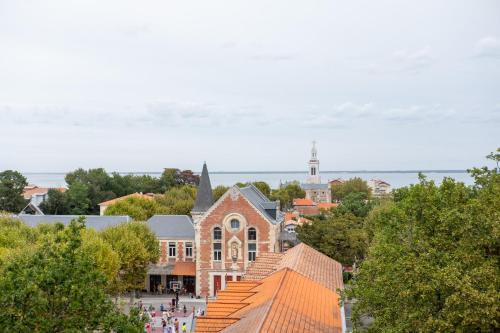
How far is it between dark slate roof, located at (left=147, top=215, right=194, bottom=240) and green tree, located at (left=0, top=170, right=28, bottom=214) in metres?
39.5

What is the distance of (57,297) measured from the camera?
637 inches

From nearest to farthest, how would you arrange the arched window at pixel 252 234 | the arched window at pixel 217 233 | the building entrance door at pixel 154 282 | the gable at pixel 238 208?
the gable at pixel 238 208, the arched window at pixel 252 234, the arched window at pixel 217 233, the building entrance door at pixel 154 282

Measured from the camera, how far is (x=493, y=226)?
16.2 meters

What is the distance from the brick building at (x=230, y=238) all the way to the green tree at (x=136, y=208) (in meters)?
22.5

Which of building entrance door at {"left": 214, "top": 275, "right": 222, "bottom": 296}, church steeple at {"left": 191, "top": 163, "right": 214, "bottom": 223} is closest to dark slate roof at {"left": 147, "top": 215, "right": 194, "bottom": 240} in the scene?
church steeple at {"left": 191, "top": 163, "right": 214, "bottom": 223}

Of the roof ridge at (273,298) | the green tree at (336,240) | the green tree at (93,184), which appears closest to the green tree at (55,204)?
the green tree at (93,184)

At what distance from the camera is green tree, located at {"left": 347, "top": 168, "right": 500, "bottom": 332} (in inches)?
604

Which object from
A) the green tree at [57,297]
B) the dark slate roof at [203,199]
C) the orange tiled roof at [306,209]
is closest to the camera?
the green tree at [57,297]

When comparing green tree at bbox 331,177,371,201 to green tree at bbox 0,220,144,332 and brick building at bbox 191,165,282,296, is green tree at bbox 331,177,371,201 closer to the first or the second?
brick building at bbox 191,165,282,296

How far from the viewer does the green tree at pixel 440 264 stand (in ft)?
50.3

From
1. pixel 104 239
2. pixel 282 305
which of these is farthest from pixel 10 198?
pixel 282 305

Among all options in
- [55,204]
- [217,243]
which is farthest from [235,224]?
[55,204]

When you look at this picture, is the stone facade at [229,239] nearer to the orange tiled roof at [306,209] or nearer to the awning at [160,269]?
the awning at [160,269]

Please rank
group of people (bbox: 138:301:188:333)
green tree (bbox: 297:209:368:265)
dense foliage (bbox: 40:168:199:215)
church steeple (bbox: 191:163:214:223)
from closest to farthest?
group of people (bbox: 138:301:188:333)
green tree (bbox: 297:209:368:265)
church steeple (bbox: 191:163:214:223)
dense foliage (bbox: 40:168:199:215)
